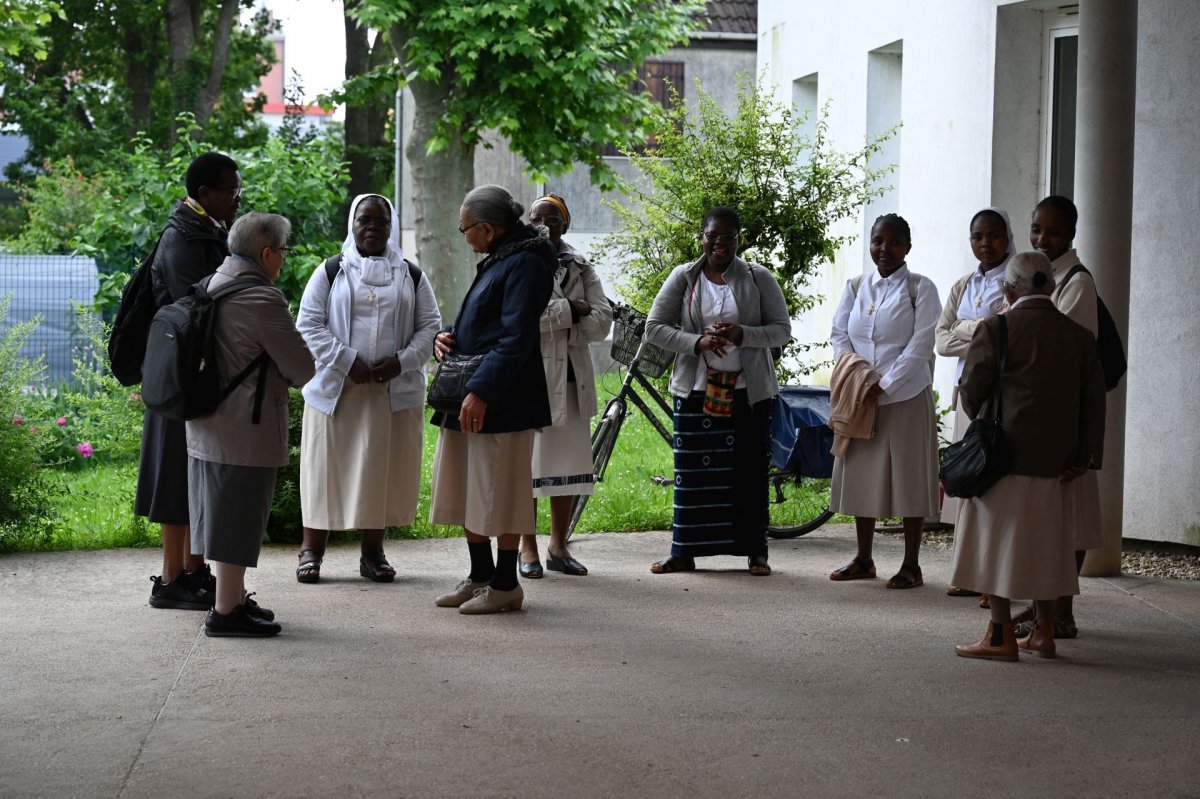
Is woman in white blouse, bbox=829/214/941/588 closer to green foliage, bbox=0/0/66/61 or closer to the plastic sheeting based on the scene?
green foliage, bbox=0/0/66/61

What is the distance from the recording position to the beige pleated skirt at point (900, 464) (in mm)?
8055

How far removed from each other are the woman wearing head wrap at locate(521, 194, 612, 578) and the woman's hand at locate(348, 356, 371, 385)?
37.3 inches

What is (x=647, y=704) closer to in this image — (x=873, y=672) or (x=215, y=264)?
(x=873, y=672)

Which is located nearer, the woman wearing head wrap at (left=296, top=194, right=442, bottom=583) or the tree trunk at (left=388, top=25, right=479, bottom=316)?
the woman wearing head wrap at (left=296, top=194, right=442, bottom=583)

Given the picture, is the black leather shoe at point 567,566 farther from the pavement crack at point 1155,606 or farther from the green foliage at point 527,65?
the green foliage at point 527,65

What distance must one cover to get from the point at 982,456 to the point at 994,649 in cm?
92

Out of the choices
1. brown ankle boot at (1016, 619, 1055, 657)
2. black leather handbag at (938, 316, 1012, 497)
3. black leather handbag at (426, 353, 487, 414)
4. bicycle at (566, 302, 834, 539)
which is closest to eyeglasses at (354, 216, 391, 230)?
black leather handbag at (426, 353, 487, 414)

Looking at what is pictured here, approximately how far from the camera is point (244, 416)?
6.36 metres

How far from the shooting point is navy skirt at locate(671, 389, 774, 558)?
27.0 ft

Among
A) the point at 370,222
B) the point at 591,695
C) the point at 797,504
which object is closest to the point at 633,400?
the point at 797,504

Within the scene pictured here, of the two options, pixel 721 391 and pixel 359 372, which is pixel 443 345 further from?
pixel 721 391

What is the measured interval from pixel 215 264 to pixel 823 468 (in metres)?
3.93

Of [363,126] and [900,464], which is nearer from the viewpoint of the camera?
[900,464]

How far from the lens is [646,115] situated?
19078 mm
